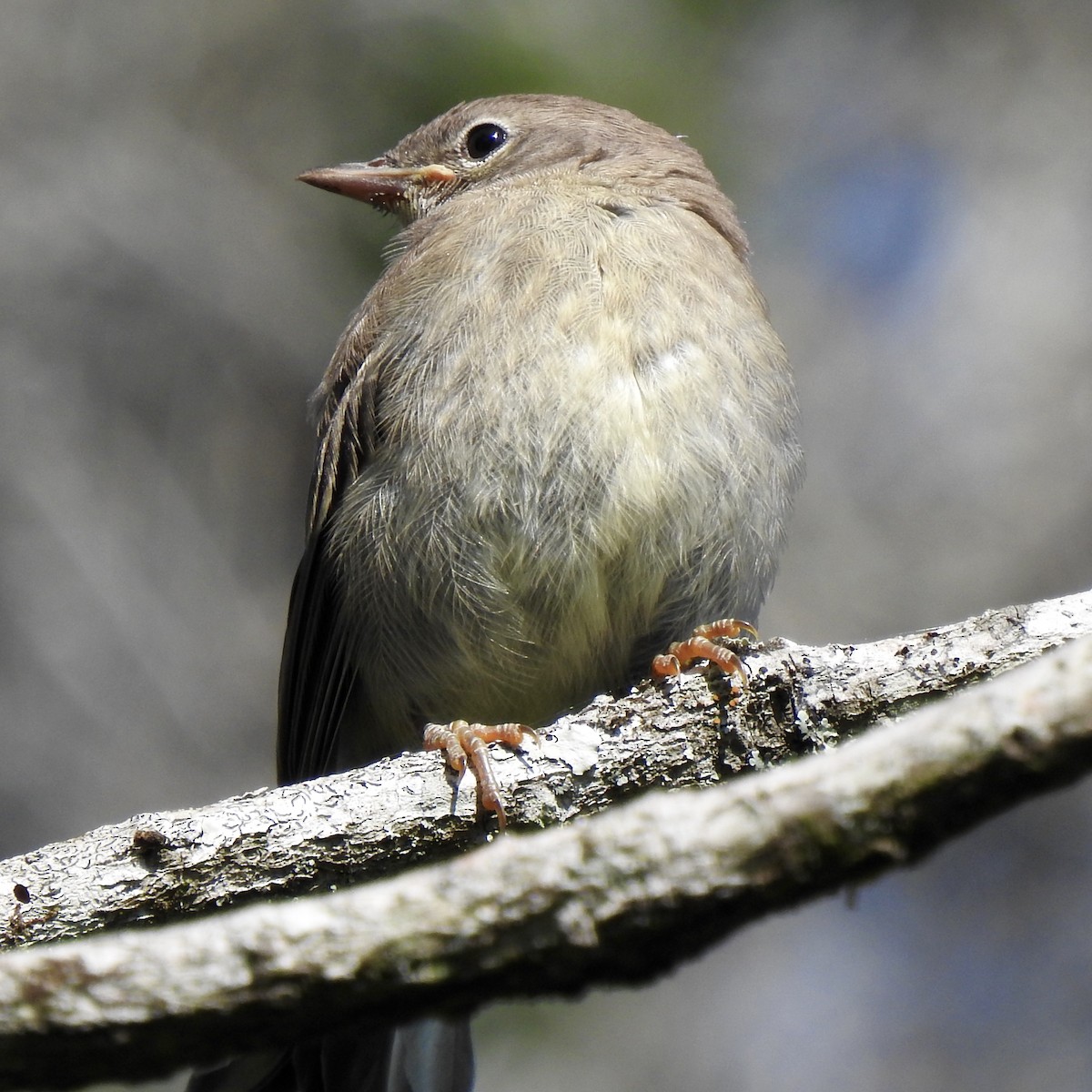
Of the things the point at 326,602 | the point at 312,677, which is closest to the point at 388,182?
the point at 326,602

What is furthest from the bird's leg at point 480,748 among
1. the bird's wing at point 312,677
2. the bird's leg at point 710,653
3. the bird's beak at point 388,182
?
the bird's beak at point 388,182

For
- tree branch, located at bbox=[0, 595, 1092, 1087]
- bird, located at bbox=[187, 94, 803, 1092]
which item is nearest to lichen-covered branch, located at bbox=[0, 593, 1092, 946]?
bird, located at bbox=[187, 94, 803, 1092]

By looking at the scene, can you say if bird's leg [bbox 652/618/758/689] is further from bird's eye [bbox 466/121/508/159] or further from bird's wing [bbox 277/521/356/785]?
bird's eye [bbox 466/121/508/159]

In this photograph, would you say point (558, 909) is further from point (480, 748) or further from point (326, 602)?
point (326, 602)

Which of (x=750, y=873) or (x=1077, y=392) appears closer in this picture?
(x=750, y=873)

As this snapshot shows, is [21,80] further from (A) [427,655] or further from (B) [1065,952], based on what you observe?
(B) [1065,952]

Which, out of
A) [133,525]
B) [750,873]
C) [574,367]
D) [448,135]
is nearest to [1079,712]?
[750,873]
